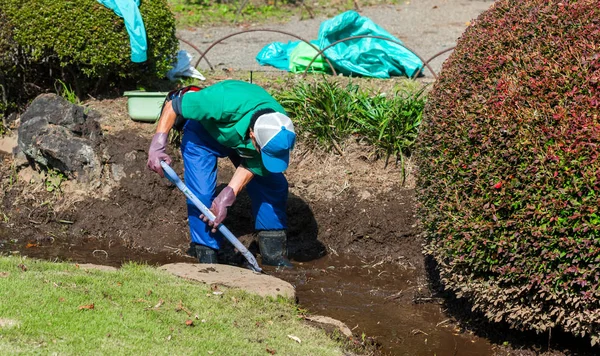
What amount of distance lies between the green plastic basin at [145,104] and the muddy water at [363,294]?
1.49 meters

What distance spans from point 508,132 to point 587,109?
0.44 meters

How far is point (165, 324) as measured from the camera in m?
4.60

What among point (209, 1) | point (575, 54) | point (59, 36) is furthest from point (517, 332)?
point (209, 1)

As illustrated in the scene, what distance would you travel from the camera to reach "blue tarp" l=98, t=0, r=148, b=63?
7.95 meters

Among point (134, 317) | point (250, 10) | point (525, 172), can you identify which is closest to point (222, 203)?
point (134, 317)

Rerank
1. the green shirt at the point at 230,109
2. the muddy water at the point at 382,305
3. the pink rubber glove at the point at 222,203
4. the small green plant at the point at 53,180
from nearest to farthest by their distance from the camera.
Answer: the muddy water at the point at 382,305 → the green shirt at the point at 230,109 → the pink rubber glove at the point at 222,203 → the small green plant at the point at 53,180

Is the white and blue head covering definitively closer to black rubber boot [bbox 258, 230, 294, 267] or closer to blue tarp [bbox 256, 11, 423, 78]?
black rubber boot [bbox 258, 230, 294, 267]

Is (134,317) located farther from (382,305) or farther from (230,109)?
(382,305)

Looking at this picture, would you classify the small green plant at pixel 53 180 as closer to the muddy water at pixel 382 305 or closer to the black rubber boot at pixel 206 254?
the black rubber boot at pixel 206 254

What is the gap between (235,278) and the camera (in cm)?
562

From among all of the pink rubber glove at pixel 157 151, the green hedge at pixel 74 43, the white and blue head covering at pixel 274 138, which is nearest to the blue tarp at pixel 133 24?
the green hedge at pixel 74 43

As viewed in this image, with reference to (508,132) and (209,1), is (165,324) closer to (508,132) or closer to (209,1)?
(508,132)

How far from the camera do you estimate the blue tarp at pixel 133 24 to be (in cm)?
795

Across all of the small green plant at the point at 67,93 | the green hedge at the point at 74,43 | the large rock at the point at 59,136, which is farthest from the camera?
the small green plant at the point at 67,93
